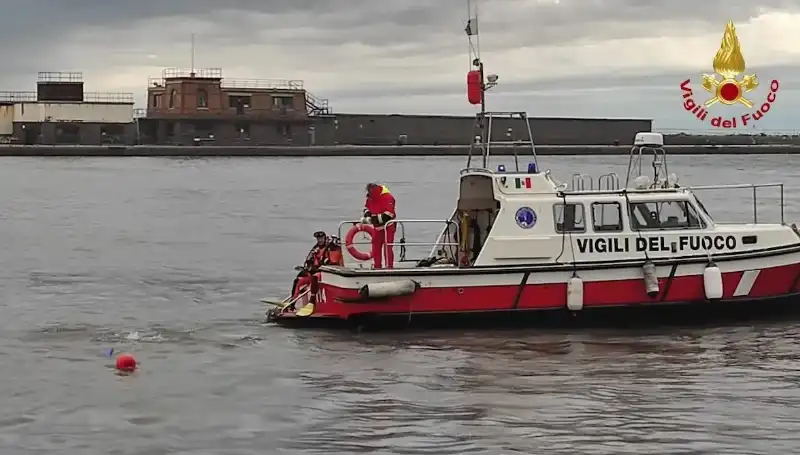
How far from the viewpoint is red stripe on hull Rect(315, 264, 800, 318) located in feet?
58.1

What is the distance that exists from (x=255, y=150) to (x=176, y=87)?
8.18 m

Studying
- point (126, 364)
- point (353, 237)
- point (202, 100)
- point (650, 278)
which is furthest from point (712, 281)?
point (202, 100)

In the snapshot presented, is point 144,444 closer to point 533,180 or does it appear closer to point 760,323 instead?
point 533,180

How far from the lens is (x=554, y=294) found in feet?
58.2

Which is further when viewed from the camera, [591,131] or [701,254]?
[591,131]

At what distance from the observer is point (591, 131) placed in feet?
368

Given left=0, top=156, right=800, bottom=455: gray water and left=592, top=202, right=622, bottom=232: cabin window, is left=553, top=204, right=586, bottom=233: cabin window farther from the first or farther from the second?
left=0, top=156, right=800, bottom=455: gray water

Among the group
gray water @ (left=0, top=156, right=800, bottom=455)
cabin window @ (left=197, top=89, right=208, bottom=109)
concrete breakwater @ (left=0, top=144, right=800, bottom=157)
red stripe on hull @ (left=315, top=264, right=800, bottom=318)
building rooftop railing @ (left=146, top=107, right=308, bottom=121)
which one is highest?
cabin window @ (left=197, top=89, right=208, bottom=109)

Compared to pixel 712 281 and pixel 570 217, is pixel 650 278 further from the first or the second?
pixel 570 217

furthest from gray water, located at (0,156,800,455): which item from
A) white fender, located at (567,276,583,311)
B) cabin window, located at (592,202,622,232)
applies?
cabin window, located at (592,202,622,232)

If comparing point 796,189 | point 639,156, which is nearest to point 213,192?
point 796,189

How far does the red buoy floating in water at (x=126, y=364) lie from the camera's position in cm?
1656

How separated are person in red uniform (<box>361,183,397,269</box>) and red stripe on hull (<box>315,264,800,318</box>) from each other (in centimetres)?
70

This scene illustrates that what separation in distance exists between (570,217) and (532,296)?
4.23ft
